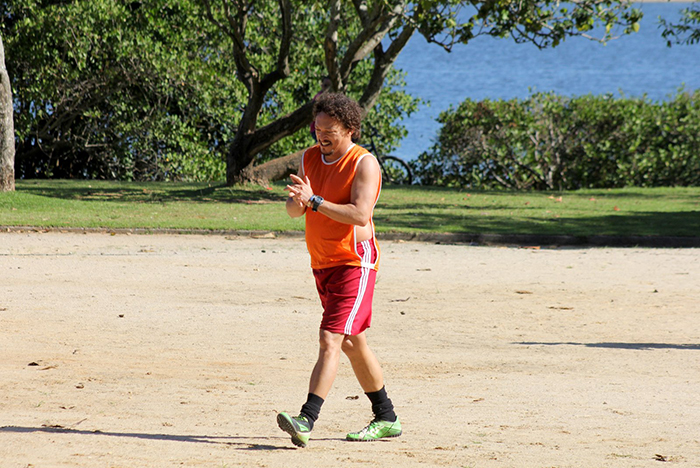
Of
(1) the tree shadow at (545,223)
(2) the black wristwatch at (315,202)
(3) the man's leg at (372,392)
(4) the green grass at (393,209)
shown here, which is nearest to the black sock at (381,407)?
(3) the man's leg at (372,392)

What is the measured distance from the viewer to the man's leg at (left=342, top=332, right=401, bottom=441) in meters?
4.56

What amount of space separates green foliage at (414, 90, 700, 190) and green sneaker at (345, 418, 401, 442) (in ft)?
62.2

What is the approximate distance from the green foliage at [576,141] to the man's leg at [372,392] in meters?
18.9

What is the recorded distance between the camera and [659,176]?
23.5 m

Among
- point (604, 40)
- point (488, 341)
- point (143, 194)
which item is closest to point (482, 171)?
point (604, 40)

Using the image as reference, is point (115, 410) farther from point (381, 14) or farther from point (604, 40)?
point (604, 40)

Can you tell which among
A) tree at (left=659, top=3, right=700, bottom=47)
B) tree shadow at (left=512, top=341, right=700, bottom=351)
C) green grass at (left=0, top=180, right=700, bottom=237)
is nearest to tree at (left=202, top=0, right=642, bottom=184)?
green grass at (left=0, top=180, right=700, bottom=237)

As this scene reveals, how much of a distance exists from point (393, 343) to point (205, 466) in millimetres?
3129

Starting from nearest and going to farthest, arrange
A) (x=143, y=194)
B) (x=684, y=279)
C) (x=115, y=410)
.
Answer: (x=115, y=410), (x=684, y=279), (x=143, y=194)

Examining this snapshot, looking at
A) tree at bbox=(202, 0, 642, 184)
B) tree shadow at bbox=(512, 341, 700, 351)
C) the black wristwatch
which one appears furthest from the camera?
tree at bbox=(202, 0, 642, 184)

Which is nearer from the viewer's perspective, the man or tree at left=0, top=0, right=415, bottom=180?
the man

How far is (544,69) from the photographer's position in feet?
241

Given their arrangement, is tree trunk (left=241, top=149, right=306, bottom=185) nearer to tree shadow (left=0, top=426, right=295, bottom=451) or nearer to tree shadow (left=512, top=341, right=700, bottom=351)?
tree shadow (left=512, top=341, right=700, bottom=351)

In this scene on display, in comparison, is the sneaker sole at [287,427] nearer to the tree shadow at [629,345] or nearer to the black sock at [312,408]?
the black sock at [312,408]
